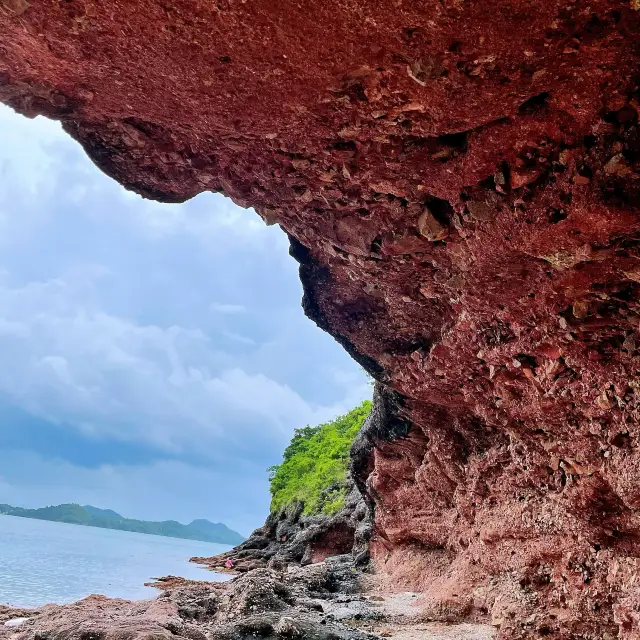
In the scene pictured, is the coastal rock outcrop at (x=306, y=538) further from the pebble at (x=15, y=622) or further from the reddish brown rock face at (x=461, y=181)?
the pebble at (x=15, y=622)

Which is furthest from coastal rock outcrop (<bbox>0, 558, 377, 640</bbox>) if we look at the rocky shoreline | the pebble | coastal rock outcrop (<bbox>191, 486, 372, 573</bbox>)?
coastal rock outcrop (<bbox>191, 486, 372, 573</bbox>)

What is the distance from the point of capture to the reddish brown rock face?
3.43 meters

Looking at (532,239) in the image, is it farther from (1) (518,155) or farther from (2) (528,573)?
(2) (528,573)

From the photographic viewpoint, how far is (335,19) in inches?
128

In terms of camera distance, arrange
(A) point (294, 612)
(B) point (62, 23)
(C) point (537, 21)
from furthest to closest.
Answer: (A) point (294, 612) → (B) point (62, 23) → (C) point (537, 21)

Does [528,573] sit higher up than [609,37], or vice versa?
[609,37]

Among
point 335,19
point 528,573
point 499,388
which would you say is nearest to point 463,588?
point 528,573

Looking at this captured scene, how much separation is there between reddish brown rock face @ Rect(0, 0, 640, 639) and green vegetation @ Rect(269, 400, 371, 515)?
53.1 feet

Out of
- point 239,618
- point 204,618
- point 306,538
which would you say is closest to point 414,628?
point 239,618

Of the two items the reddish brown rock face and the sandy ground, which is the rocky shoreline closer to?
the sandy ground

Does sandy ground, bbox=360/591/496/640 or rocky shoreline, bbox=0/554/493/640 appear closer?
rocky shoreline, bbox=0/554/493/640

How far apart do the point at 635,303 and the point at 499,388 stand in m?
2.98

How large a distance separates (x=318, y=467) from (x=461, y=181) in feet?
86.7

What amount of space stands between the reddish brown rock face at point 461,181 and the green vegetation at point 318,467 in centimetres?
1620
